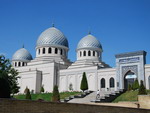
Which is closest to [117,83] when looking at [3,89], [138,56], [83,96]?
[138,56]

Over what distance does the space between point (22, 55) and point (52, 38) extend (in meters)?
9.37

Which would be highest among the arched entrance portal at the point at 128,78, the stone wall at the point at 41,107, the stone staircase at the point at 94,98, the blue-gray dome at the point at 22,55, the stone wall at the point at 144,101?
the blue-gray dome at the point at 22,55

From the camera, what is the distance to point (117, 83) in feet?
105

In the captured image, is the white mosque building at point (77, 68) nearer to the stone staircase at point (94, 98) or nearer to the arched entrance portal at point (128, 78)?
the arched entrance portal at point (128, 78)

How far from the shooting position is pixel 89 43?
40.9m

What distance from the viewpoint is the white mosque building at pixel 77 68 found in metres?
31.2

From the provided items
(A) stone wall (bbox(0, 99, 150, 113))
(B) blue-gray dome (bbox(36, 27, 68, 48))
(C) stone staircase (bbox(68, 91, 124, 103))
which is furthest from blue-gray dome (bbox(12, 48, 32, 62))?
(A) stone wall (bbox(0, 99, 150, 113))

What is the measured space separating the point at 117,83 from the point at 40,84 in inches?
471

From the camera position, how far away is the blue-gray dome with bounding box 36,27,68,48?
132 feet

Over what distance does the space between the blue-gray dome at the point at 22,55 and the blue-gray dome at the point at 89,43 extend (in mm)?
11146

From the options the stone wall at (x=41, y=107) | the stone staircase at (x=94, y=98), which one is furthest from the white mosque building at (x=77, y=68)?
the stone wall at (x=41, y=107)

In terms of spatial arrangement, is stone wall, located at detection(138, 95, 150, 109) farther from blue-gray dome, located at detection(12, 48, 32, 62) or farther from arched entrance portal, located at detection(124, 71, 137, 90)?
blue-gray dome, located at detection(12, 48, 32, 62)

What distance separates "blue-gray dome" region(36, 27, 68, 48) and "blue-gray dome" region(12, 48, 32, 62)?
6906mm

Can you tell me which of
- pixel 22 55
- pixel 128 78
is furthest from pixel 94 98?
pixel 22 55
